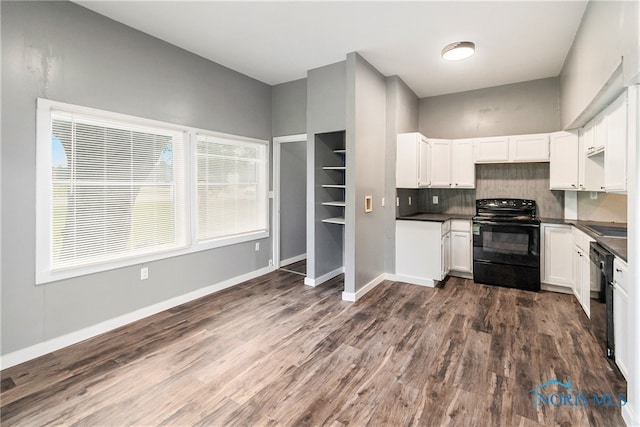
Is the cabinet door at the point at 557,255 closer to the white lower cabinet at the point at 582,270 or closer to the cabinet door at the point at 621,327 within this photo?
the white lower cabinet at the point at 582,270

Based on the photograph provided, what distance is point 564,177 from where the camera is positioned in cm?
392

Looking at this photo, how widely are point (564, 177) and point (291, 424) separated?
168 inches

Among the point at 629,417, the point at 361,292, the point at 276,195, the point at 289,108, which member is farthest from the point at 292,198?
the point at 629,417

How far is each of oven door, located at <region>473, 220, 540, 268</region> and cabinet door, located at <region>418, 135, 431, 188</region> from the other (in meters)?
0.91

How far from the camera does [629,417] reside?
1.71 metres

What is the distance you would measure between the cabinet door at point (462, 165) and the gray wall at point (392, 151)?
90 cm

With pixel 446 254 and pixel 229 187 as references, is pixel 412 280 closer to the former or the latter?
pixel 446 254

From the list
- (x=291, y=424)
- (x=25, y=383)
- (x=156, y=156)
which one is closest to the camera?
(x=291, y=424)

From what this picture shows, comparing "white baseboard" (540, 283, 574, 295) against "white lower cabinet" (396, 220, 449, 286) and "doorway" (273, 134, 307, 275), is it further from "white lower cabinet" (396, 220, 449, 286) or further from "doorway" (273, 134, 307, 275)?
"doorway" (273, 134, 307, 275)

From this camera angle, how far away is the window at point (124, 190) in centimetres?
257

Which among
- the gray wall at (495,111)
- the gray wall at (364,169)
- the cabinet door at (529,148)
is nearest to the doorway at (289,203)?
the gray wall at (364,169)

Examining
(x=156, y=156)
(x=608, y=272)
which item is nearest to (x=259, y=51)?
(x=156, y=156)

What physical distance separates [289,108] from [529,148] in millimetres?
3419

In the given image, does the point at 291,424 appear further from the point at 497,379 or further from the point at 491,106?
the point at 491,106
